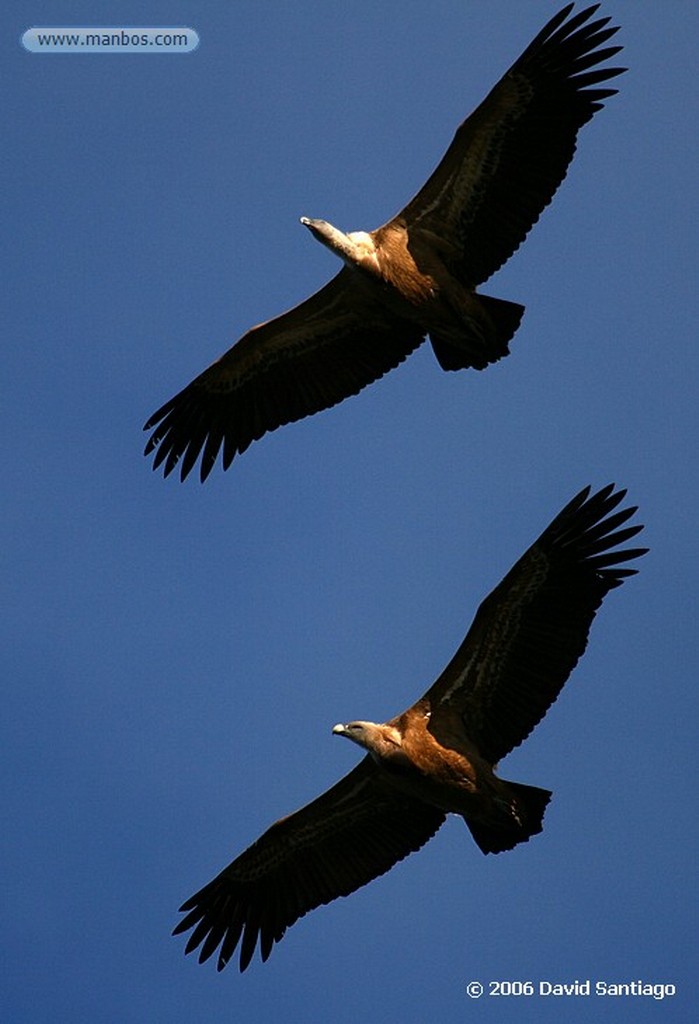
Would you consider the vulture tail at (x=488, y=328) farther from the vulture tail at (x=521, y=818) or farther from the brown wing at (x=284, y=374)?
the vulture tail at (x=521, y=818)

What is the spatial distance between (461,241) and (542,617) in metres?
2.81

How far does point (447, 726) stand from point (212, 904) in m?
2.34

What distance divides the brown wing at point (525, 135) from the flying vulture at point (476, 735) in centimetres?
219

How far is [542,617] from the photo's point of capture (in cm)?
1270

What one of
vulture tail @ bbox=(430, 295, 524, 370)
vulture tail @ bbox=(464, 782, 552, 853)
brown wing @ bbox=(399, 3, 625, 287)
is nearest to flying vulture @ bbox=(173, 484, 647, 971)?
vulture tail @ bbox=(464, 782, 552, 853)

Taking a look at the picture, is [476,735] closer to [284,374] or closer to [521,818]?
[521,818]

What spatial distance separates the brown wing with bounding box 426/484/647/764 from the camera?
12.7 meters

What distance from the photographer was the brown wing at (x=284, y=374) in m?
14.8

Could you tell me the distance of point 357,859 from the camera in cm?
1362

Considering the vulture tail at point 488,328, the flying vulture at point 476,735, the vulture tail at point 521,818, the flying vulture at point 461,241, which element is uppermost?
the flying vulture at point 461,241

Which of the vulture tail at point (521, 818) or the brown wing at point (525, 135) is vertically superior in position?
the brown wing at point (525, 135)

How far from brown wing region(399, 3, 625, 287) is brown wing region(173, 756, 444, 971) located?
12.5ft

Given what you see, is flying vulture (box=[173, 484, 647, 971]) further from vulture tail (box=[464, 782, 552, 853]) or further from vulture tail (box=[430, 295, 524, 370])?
vulture tail (box=[430, 295, 524, 370])

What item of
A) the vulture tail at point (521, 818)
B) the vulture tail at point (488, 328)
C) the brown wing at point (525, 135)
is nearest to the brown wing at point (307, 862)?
the vulture tail at point (521, 818)
